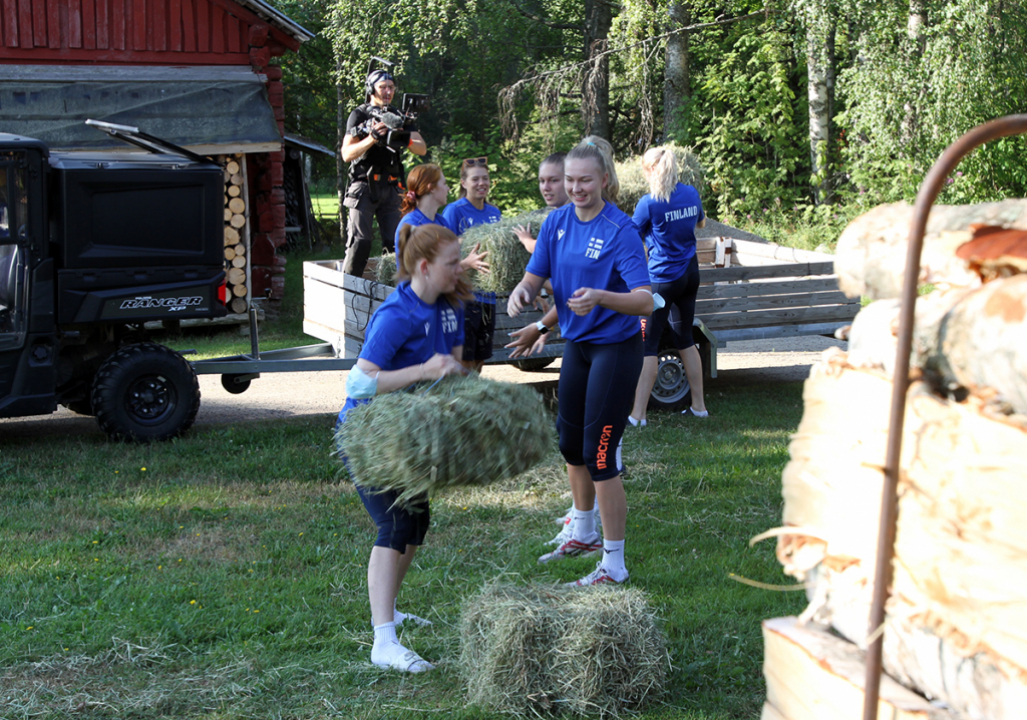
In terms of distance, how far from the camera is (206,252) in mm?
7492

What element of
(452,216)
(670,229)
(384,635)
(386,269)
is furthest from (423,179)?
(384,635)

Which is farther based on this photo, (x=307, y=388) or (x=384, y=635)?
(x=307, y=388)

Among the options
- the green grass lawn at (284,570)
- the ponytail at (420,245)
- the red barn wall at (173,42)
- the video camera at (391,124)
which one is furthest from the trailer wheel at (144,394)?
the red barn wall at (173,42)

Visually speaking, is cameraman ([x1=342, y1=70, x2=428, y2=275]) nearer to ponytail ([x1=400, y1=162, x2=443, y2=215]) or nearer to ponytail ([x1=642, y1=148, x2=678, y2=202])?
ponytail ([x1=400, y1=162, x2=443, y2=215])

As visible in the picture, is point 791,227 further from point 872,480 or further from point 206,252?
point 872,480

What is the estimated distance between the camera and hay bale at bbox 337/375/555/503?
3.28 metres

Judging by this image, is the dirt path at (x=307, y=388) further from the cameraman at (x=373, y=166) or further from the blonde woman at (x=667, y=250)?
the blonde woman at (x=667, y=250)

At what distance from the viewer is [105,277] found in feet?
23.1

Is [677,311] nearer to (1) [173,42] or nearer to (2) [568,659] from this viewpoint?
(2) [568,659]

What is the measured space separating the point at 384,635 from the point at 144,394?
409 cm

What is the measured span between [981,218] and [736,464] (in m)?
4.98

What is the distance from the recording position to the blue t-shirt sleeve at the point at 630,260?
4.38 meters

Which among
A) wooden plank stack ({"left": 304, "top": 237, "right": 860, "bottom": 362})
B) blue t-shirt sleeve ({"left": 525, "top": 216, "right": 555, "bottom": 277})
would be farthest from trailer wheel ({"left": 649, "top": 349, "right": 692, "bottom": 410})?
blue t-shirt sleeve ({"left": 525, "top": 216, "right": 555, "bottom": 277})

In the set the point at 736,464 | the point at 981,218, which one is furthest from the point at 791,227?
the point at 981,218
